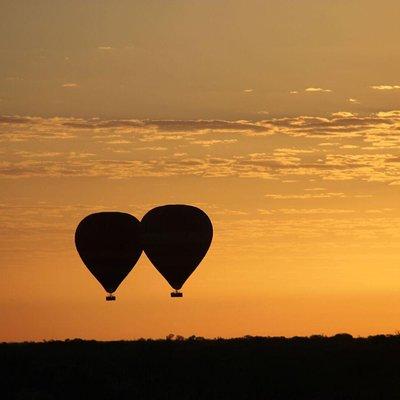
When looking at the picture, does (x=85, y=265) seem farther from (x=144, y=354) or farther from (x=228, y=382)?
(x=228, y=382)

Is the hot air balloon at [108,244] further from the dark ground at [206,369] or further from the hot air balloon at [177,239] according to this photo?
the dark ground at [206,369]

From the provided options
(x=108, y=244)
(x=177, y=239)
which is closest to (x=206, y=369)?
(x=177, y=239)

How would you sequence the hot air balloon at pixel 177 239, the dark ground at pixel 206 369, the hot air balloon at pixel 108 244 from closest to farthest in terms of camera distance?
the dark ground at pixel 206 369 < the hot air balloon at pixel 177 239 < the hot air balloon at pixel 108 244

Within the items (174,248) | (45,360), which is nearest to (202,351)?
(45,360)

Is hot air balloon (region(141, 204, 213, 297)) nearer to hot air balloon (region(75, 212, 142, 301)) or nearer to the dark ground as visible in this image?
hot air balloon (region(75, 212, 142, 301))

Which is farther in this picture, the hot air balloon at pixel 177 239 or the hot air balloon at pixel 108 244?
the hot air balloon at pixel 108 244

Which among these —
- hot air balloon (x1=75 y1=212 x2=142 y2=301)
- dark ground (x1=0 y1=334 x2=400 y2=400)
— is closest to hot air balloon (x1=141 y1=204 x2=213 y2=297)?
hot air balloon (x1=75 y1=212 x2=142 y2=301)

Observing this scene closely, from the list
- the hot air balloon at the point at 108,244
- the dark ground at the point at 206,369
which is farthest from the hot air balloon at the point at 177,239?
the dark ground at the point at 206,369
